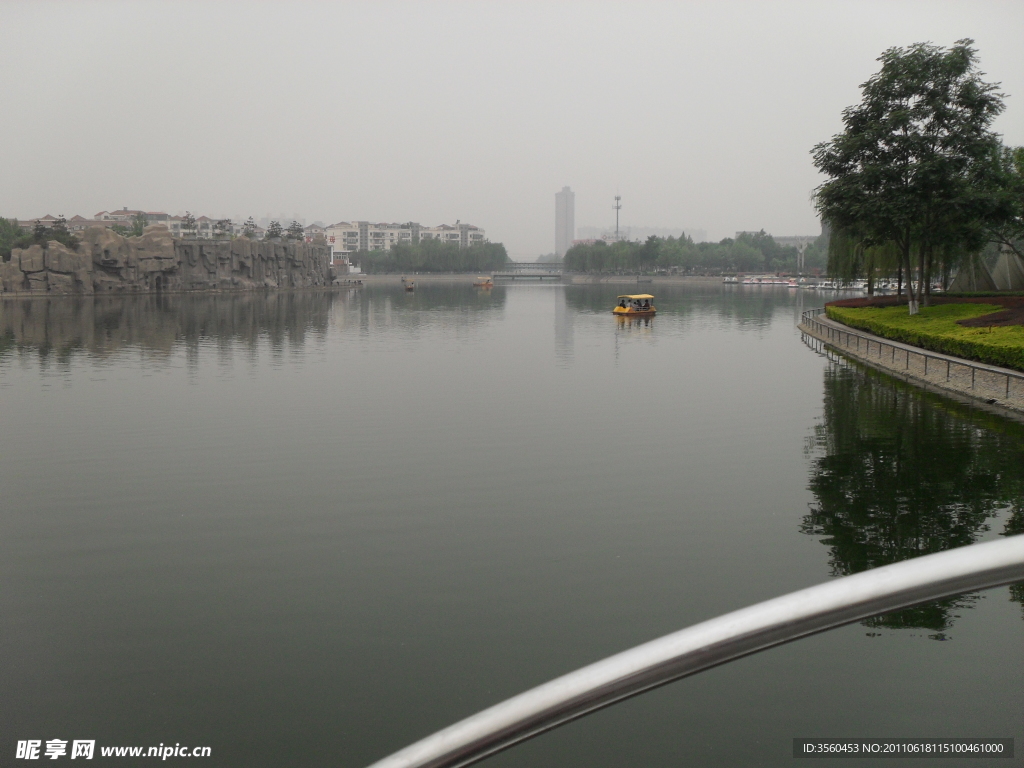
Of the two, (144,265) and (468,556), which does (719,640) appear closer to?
(468,556)

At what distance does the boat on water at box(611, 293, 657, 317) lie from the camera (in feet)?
163

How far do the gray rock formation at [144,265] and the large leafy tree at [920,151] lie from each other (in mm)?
63762

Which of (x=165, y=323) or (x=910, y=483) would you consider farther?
(x=165, y=323)

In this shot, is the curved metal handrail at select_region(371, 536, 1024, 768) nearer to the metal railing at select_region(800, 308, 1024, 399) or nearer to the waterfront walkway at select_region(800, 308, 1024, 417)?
the waterfront walkway at select_region(800, 308, 1024, 417)

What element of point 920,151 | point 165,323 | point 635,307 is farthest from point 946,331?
point 165,323

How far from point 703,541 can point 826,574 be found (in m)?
1.45

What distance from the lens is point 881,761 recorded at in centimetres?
536

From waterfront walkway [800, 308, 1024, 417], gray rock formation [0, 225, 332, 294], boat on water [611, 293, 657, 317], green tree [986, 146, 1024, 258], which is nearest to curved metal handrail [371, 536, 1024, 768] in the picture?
waterfront walkway [800, 308, 1024, 417]

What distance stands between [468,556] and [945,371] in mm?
15866

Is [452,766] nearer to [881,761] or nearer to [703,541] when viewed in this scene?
[881,761]

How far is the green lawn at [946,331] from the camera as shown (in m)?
19.5

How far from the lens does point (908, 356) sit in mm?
22812

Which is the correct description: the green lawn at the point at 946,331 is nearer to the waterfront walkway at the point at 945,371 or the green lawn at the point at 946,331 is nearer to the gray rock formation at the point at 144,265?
the waterfront walkway at the point at 945,371

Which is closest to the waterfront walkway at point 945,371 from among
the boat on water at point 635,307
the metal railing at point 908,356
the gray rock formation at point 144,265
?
the metal railing at point 908,356
